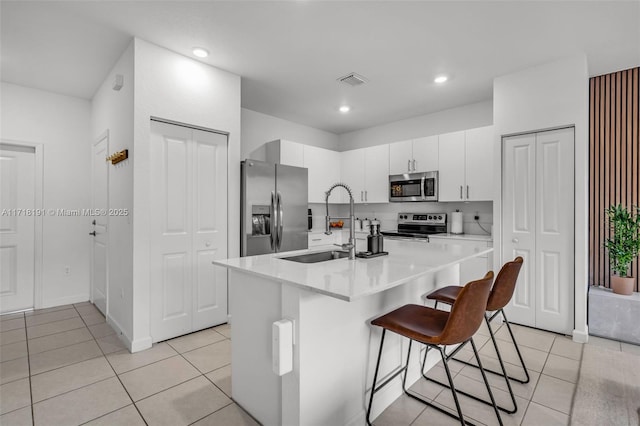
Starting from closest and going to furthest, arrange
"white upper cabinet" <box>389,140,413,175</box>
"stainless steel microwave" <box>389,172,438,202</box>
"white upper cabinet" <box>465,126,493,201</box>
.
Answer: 1. "white upper cabinet" <box>465,126,493,201</box>
2. "stainless steel microwave" <box>389,172,438,202</box>
3. "white upper cabinet" <box>389,140,413,175</box>

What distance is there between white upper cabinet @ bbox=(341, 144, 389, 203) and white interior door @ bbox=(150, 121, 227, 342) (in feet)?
8.53

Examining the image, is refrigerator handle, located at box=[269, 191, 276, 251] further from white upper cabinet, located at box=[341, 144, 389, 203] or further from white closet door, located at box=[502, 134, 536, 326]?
white closet door, located at box=[502, 134, 536, 326]

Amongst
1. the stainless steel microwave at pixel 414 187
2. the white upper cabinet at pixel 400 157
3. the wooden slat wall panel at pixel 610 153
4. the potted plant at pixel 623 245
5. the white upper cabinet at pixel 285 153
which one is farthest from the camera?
the white upper cabinet at pixel 400 157

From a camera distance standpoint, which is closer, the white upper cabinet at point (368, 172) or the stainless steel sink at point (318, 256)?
the stainless steel sink at point (318, 256)

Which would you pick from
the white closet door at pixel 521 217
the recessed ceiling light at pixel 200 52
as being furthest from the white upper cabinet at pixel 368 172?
the recessed ceiling light at pixel 200 52

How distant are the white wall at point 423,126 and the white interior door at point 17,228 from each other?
4.69 meters

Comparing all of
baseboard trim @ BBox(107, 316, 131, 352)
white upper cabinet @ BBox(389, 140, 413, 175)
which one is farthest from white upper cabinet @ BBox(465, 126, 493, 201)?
baseboard trim @ BBox(107, 316, 131, 352)

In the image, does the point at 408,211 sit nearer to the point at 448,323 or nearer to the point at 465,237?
the point at 465,237

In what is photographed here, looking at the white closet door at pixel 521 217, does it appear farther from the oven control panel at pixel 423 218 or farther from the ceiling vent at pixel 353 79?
the ceiling vent at pixel 353 79

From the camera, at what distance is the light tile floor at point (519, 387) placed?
5.96ft

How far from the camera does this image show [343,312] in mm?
1655

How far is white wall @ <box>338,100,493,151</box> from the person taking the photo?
4.26 m

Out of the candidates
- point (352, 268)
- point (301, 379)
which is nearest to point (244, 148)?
point (352, 268)

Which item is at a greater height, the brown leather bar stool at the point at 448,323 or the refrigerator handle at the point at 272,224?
the refrigerator handle at the point at 272,224
